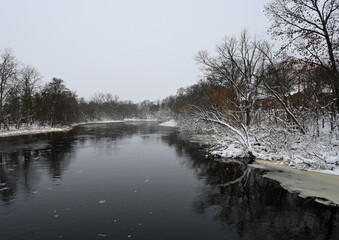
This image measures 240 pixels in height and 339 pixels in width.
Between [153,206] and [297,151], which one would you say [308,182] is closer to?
[297,151]

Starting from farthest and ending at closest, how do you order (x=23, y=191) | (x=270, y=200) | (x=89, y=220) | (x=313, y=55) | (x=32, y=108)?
(x=32, y=108)
(x=313, y=55)
(x=23, y=191)
(x=270, y=200)
(x=89, y=220)

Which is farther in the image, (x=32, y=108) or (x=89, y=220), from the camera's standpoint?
(x=32, y=108)

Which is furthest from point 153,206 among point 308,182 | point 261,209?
point 308,182

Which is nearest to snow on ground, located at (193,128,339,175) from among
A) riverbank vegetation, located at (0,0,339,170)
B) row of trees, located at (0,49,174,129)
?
riverbank vegetation, located at (0,0,339,170)

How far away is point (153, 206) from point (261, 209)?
12.7 feet

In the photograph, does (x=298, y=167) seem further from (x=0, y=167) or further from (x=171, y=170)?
(x=0, y=167)

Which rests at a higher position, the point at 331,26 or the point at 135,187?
the point at 331,26

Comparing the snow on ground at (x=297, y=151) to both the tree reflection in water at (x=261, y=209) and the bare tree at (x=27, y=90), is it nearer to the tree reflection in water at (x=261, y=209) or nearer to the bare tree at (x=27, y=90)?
the tree reflection in water at (x=261, y=209)

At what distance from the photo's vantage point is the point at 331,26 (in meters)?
12.0

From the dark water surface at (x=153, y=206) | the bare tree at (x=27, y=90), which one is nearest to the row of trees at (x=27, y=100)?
the bare tree at (x=27, y=90)

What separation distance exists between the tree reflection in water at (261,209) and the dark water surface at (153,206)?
3 cm

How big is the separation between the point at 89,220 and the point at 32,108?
52851 mm

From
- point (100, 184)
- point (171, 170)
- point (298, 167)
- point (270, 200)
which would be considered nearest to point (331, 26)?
point (298, 167)

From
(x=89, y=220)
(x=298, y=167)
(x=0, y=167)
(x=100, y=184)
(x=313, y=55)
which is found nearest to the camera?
(x=89, y=220)
